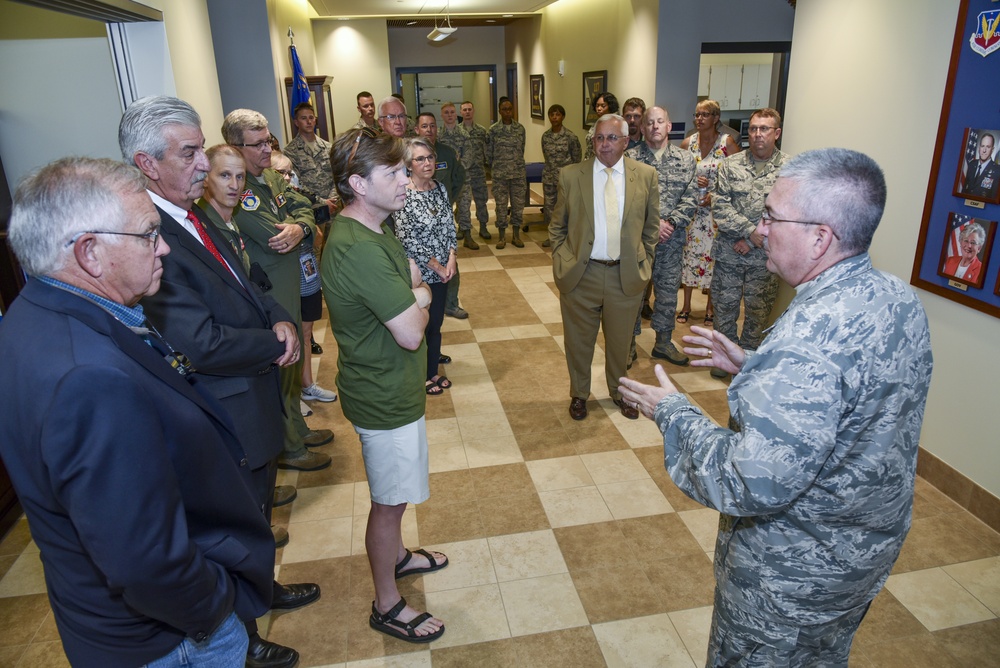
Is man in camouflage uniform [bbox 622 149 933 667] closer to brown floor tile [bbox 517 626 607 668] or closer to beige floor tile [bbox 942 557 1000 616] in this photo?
brown floor tile [bbox 517 626 607 668]

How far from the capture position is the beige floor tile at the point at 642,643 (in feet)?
7.32

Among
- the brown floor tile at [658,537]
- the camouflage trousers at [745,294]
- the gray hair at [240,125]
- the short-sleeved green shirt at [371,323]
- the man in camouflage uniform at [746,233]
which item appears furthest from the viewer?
the camouflage trousers at [745,294]

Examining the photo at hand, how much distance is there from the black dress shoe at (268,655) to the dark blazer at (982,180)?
10.9 feet

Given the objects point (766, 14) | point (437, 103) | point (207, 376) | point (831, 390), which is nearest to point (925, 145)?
point (831, 390)

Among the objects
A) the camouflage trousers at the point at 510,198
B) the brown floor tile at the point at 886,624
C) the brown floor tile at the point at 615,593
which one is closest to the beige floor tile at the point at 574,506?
the brown floor tile at the point at 615,593

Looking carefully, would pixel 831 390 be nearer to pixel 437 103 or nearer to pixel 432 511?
pixel 432 511

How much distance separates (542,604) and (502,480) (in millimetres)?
876

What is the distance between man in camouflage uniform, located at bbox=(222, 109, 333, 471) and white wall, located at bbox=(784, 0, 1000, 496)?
3.05 meters

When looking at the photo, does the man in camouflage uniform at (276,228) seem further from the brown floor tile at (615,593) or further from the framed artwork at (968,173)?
the framed artwork at (968,173)

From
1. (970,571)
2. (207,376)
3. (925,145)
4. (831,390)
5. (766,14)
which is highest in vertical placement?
(766,14)

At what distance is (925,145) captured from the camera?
306 cm

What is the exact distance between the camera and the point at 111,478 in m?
1.06

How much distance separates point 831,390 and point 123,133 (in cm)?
200

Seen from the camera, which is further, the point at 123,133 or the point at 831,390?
the point at 123,133
